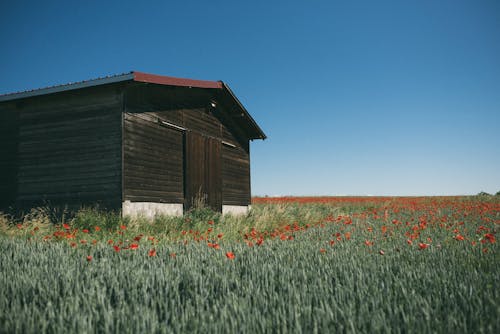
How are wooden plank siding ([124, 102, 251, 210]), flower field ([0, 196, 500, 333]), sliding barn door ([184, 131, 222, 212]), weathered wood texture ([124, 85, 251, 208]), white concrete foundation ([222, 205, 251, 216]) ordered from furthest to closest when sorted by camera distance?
1. white concrete foundation ([222, 205, 251, 216])
2. sliding barn door ([184, 131, 222, 212])
3. weathered wood texture ([124, 85, 251, 208])
4. wooden plank siding ([124, 102, 251, 210])
5. flower field ([0, 196, 500, 333])

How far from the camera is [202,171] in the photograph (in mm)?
13328

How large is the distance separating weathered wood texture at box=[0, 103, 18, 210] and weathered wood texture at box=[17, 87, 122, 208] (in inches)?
11.5

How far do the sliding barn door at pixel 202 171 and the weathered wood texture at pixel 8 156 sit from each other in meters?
5.61

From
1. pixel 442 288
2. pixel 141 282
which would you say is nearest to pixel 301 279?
pixel 442 288

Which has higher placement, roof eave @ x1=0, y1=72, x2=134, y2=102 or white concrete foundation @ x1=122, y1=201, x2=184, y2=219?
roof eave @ x1=0, y1=72, x2=134, y2=102

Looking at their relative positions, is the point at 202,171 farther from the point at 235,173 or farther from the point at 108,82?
the point at 108,82

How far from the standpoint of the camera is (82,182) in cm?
1015

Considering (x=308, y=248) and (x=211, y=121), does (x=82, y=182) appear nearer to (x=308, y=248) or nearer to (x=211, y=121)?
(x=211, y=121)

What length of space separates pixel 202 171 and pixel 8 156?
21.6ft

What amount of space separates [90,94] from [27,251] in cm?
670

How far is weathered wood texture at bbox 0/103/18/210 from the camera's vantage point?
1123 centimetres

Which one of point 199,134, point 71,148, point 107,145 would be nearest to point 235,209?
point 199,134

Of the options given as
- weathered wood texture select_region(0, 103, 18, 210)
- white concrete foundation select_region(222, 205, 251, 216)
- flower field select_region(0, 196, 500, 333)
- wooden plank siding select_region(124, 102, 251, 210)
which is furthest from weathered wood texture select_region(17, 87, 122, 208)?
white concrete foundation select_region(222, 205, 251, 216)

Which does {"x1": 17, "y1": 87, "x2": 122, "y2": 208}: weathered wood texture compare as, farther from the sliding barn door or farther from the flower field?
the flower field
